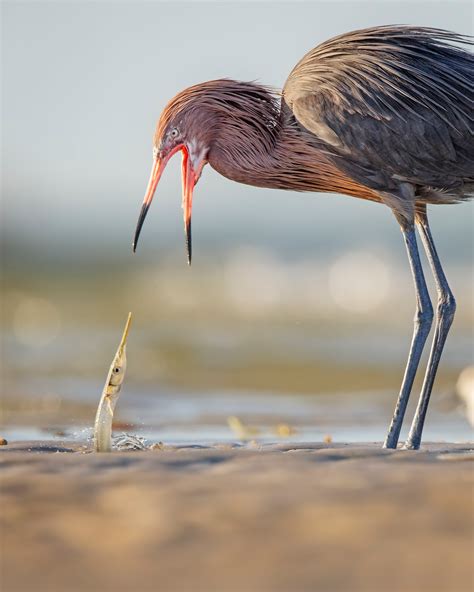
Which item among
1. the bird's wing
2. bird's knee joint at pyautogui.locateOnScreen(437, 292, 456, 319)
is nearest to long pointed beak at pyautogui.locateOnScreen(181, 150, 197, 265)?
the bird's wing

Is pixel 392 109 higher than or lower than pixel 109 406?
higher

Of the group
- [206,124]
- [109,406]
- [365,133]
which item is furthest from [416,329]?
[109,406]

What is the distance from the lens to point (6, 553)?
4.29 meters

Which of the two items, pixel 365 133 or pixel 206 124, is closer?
pixel 365 133

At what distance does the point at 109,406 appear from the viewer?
261 inches

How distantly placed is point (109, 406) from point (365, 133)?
2.25m

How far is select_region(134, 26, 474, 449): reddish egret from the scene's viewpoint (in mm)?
7254

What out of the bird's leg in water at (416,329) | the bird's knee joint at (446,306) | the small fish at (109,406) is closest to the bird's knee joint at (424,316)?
the bird's leg in water at (416,329)

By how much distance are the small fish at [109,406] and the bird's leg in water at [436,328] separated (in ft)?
5.88

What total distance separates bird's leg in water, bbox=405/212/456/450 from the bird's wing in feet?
1.72

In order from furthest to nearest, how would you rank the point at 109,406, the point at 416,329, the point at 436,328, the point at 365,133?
the point at 436,328 < the point at 416,329 < the point at 365,133 < the point at 109,406

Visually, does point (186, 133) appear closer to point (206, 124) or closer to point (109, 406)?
point (206, 124)

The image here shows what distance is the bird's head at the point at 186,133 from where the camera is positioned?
7832 millimetres

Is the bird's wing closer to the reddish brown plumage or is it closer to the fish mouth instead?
the reddish brown plumage
